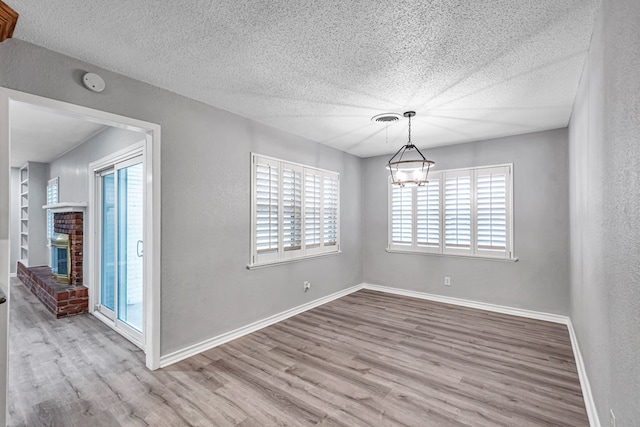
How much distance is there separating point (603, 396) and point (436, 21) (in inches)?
98.7

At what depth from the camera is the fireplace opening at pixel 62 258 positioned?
4742 mm

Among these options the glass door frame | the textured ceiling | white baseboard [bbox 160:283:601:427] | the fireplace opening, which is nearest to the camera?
the textured ceiling

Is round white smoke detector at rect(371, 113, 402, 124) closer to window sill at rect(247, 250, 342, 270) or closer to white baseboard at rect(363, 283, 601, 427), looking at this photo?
window sill at rect(247, 250, 342, 270)

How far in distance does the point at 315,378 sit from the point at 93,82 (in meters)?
3.08

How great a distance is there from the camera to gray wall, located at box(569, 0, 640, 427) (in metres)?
1.21

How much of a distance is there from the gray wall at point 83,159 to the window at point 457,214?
13.7ft

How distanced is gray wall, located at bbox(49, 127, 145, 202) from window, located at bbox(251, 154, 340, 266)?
1524 mm

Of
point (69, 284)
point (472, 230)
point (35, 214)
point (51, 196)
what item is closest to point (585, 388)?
point (472, 230)

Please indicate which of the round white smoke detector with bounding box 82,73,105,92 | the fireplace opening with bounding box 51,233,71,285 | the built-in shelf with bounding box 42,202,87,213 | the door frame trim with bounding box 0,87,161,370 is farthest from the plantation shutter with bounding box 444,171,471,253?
the fireplace opening with bounding box 51,233,71,285

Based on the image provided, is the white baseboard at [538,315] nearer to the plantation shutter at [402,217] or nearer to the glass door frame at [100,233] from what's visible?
the plantation shutter at [402,217]

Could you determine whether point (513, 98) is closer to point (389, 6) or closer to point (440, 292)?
point (389, 6)

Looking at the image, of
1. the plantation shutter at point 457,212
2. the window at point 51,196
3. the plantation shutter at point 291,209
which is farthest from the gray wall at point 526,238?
the window at point 51,196

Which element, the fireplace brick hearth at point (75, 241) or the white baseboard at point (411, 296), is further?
the fireplace brick hearth at point (75, 241)

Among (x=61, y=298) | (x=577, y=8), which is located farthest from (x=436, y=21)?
(x=61, y=298)
